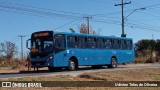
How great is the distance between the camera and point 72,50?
29297 mm

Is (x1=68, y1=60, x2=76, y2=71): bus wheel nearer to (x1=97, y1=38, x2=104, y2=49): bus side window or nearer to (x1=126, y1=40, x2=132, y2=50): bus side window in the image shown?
(x1=97, y1=38, x2=104, y2=49): bus side window

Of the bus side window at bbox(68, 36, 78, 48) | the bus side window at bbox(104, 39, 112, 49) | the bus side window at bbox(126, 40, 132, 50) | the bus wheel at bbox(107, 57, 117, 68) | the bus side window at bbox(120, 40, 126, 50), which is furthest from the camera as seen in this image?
the bus side window at bbox(126, 40, 132, 50)

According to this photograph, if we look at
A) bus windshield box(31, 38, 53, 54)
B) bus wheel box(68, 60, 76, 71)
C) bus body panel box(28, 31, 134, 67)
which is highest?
bus windshield box(31, 38, 53, 54)

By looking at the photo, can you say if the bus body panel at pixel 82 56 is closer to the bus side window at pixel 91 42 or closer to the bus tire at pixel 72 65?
the bus side window at pixel 91 42

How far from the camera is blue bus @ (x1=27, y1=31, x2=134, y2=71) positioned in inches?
1089

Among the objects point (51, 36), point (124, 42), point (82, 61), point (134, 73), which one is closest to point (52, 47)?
point (51, 36)

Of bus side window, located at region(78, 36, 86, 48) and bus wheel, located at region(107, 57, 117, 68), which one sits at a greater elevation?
bus side window, located at region(78, 36, 86, 48)

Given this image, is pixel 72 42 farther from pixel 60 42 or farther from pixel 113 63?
pixel 113 63

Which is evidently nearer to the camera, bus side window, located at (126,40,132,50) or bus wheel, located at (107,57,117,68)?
bus wheel, located at (107,57,117,68)

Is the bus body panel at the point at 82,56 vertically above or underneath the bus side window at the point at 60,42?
underneath

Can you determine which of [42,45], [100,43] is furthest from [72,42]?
[100,43]

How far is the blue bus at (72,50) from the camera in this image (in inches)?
1089

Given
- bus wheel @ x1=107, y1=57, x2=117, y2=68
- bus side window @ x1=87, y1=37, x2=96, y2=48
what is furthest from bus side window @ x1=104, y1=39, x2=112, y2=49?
bus side window @ x1=87, y1=37, x2=96, y2=48

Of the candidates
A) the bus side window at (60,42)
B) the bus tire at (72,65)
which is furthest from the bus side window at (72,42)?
the bus tire at (72,65)
